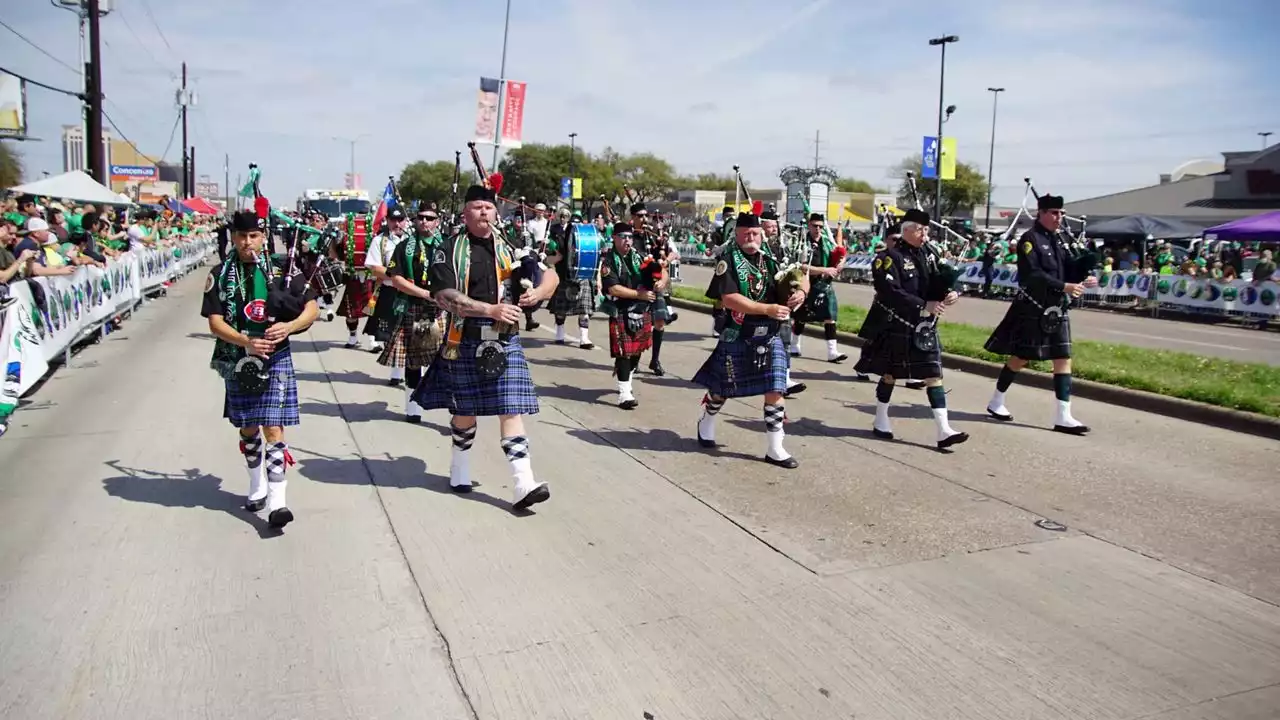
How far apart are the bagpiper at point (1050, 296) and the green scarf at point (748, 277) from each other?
8.34 feet

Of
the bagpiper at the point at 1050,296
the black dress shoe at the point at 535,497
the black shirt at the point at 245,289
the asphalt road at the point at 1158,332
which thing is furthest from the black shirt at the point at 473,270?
the asphalt road at the point at 1158,332

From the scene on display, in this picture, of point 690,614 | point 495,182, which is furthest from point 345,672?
point 495,182

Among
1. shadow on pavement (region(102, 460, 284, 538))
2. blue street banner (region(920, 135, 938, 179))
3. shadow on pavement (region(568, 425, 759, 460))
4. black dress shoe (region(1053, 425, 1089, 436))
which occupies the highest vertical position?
blue street banner (region(920, 135, 938, 179))

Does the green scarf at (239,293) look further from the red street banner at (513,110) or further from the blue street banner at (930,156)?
the blue street banner at (930,156)

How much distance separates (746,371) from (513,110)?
66.6 ft

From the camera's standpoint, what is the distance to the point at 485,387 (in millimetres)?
5680

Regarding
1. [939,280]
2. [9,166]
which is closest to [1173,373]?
[939,280]

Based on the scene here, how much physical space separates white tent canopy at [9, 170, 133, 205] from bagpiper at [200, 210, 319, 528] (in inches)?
765

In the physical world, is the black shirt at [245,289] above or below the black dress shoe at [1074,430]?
above

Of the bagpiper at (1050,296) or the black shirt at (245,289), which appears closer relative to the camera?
the black shirt at (245,289)

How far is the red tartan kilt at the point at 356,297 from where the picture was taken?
39.1 ft

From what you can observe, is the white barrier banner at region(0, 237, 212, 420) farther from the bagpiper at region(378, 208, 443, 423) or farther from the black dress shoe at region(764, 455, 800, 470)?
the black dress shoe at region(764, 455, 800, 470)

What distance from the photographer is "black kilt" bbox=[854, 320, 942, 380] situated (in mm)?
7402

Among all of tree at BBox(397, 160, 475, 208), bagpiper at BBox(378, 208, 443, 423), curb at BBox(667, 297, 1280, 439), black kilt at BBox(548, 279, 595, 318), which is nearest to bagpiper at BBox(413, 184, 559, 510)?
bagpiper at BBox(378, 208, 443, 423)
